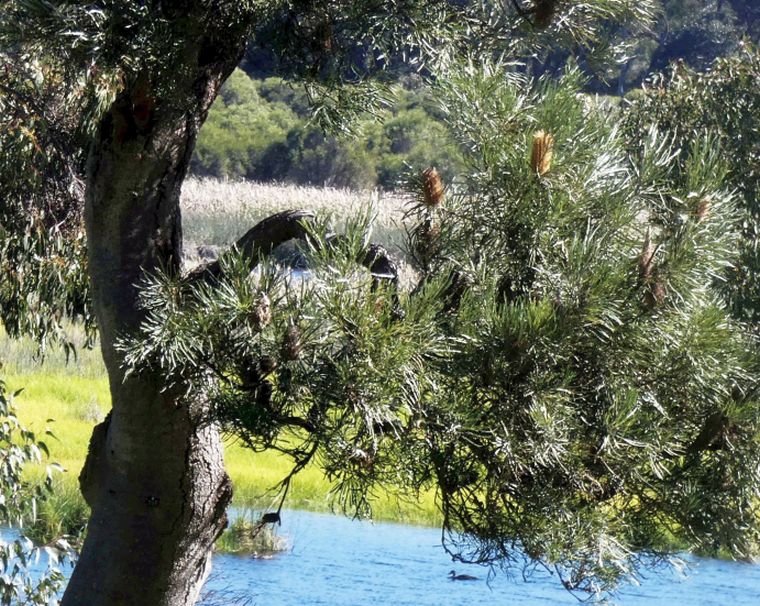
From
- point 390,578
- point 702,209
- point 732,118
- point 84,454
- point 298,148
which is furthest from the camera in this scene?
point 298,148

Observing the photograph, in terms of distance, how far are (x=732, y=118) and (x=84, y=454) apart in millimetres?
6260

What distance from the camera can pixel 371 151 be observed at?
2802 cm

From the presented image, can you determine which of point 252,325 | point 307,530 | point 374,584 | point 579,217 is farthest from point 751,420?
point 307,530

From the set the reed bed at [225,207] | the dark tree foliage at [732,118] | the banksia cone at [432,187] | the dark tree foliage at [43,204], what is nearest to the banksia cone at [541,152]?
the banksia cone at [432,187]

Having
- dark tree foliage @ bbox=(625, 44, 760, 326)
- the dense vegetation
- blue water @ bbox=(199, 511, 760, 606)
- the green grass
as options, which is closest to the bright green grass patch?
the green grass

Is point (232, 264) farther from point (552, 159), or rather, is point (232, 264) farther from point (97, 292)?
point (97, 292)

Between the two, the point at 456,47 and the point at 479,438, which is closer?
the point at 479,438

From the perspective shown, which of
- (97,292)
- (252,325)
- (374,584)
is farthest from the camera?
(374,584)

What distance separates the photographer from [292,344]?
240 cm

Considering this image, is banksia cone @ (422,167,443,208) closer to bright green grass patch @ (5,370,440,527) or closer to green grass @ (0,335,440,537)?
green grass @ (0,335,440,537)

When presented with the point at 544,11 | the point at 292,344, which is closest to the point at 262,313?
the point at 292,344

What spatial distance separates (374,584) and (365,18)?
7.18 m

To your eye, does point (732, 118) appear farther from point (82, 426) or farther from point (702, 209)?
point (82, 426)

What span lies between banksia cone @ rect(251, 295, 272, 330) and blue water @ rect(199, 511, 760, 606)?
6.19m
